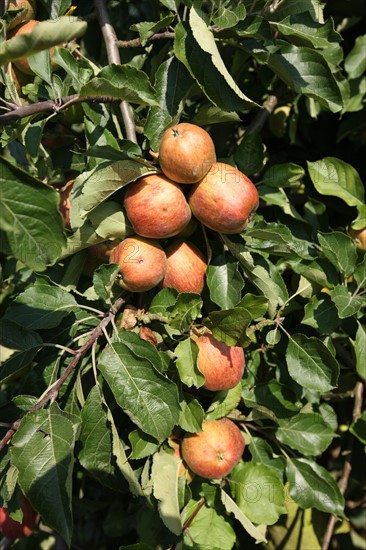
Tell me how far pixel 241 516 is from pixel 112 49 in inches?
54.3

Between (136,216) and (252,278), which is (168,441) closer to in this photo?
(252,278)

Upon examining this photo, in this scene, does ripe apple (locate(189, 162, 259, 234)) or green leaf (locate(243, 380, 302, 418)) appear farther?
green leaf (locate(243, 380, 302, 418))

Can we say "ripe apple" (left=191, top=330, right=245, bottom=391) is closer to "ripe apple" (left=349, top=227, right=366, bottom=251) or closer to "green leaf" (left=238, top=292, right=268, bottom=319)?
"green leaf" (left=238, top=292, right=268, bottom=319)

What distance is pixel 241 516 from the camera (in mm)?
1418

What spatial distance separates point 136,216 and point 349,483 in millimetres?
1520

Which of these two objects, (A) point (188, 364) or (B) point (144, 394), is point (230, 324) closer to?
(A) point (188, 364)

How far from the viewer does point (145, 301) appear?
1.47 meters

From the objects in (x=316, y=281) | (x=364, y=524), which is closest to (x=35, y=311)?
(x=316, y=281)

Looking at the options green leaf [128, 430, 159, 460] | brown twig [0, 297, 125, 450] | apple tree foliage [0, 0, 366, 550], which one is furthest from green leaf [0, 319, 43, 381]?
green leaf [128, 430, 159, 460]

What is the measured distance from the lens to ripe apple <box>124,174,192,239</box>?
1.26m

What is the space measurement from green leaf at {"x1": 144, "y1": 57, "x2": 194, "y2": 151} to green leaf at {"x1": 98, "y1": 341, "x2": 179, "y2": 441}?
21.6 inches

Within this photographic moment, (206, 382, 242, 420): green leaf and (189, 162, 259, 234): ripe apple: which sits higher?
(189, 162, 259, 234): ripe apple

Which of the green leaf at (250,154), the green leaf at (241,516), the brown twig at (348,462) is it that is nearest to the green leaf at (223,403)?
the green leaf at (241,516)

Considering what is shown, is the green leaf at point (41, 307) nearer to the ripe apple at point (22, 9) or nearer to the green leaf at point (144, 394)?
the green leaf at point (144, 394)
